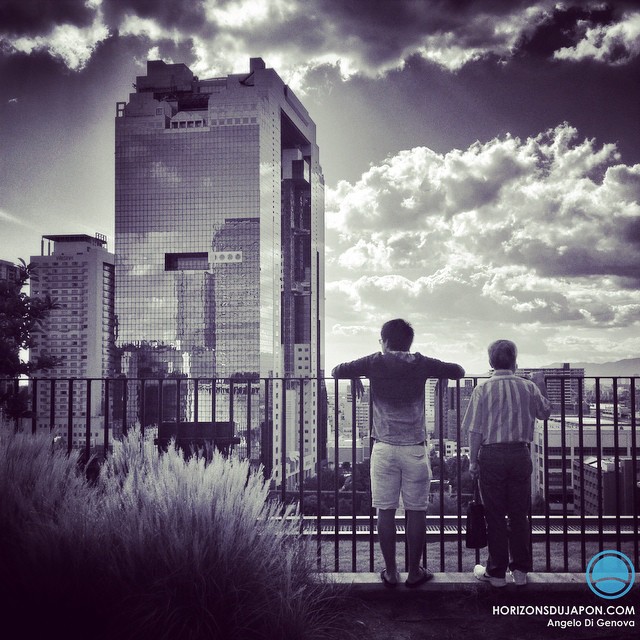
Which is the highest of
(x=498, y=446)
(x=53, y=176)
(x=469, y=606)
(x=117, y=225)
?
(x=53, y=176)

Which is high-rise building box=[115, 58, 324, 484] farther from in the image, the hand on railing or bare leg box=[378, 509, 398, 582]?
bare leg box=[378, 509, 398, 582]

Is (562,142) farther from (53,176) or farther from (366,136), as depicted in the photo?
(53,176)

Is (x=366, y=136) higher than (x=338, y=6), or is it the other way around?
(x=366, y=136)

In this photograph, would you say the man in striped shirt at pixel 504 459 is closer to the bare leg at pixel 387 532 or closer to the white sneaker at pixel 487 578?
the white sneaker at pixel 487 578

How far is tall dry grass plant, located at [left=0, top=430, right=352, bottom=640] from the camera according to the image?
2.34 metres

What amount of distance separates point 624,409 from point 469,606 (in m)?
2.55

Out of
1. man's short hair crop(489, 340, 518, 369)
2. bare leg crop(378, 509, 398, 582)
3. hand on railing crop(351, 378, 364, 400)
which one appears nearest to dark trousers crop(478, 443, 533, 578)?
man's short hair crop(489, 340, 518, 369)

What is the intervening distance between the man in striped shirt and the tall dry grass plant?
1.11 metres

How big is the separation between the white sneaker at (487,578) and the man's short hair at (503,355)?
1328mm

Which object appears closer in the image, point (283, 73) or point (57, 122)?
point (57, 122)

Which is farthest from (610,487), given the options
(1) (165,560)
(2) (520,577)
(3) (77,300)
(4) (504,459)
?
(3) (77,300)

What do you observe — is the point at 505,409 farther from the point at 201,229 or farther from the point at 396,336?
the point at 201,229

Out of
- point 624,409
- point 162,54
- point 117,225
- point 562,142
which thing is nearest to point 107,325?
point 117,225

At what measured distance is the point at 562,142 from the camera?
954 inches
